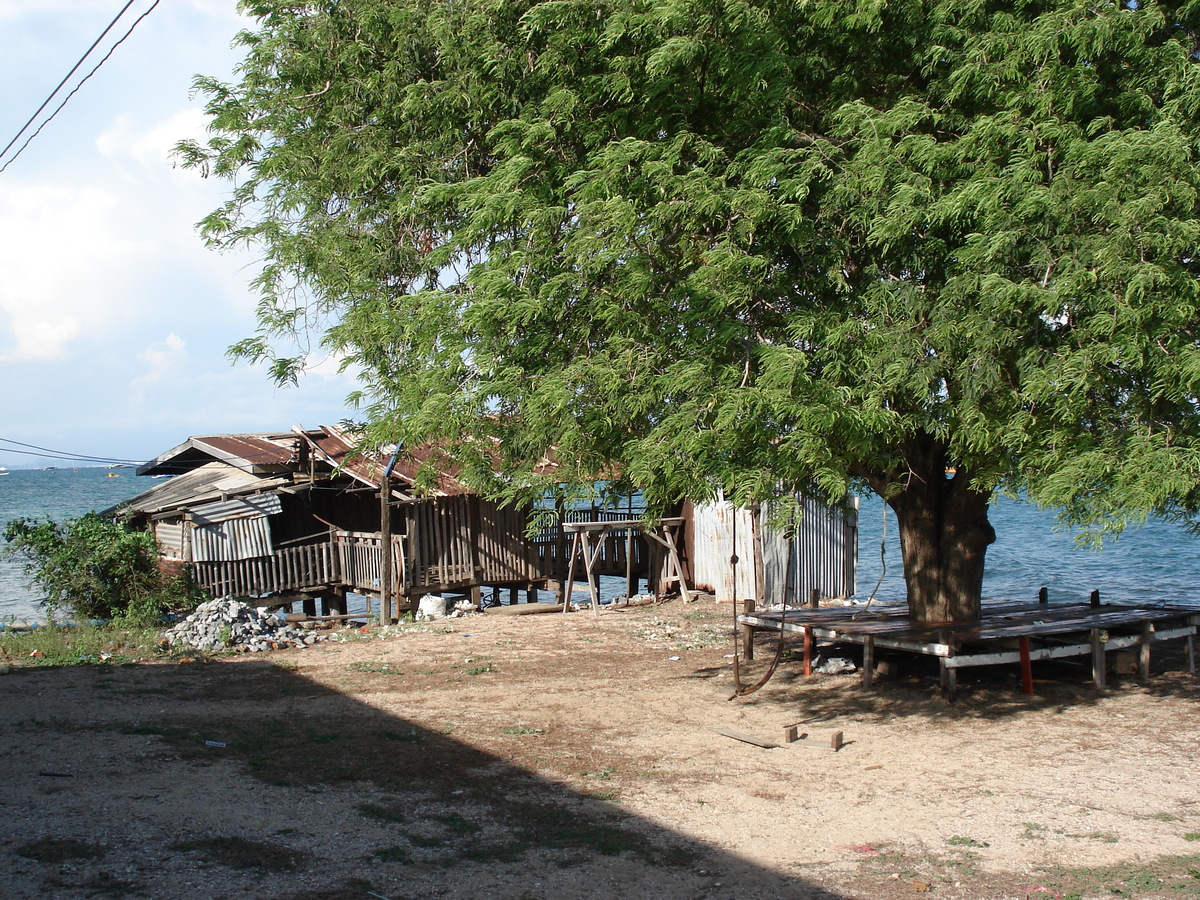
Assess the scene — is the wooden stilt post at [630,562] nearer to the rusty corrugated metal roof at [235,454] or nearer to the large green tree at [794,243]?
the rusty corrugated metal roof at [235,454]

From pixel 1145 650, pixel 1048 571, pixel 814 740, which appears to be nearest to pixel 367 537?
pixel 814 740

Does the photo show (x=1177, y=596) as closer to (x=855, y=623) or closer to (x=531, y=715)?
(x=855, y=623)

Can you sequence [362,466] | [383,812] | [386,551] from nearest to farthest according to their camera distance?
[383,812] → [386,551] → [362,466]

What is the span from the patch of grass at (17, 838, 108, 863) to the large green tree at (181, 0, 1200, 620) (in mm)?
3949

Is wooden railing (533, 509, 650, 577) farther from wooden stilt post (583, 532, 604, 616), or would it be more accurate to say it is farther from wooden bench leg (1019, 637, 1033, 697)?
wooden bench leg (1019, 637, 1033, 697)

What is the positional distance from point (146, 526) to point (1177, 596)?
26.9 m

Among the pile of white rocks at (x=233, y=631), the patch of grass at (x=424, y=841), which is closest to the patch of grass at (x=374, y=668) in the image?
the pile of white rocks at (x=233, y=631)

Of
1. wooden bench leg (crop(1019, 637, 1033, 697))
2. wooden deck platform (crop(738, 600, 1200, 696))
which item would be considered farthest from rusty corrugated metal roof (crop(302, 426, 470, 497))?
wooden bench leg (crop(1019, 637, 1033, 697))

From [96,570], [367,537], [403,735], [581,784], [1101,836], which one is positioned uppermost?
[367,537]

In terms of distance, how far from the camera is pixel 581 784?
8.00 m

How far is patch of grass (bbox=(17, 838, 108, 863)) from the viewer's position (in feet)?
19.0

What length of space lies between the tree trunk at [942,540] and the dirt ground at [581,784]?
41.5 inches

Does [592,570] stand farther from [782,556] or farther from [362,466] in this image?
[362,466]

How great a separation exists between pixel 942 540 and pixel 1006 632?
1434 millimetres
